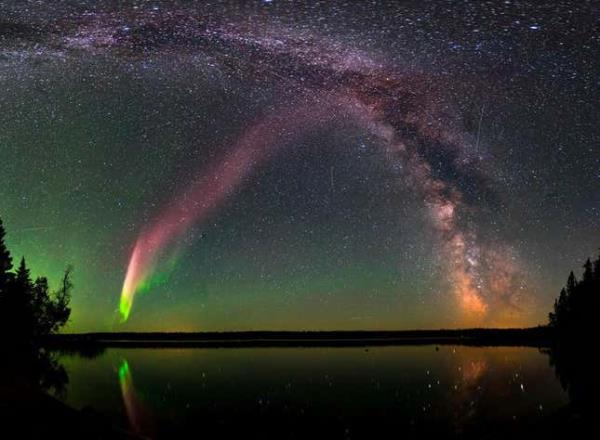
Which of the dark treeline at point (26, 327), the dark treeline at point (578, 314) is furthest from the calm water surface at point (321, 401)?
the dark treeline at point (578, 314)

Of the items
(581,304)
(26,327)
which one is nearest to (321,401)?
(26,327)

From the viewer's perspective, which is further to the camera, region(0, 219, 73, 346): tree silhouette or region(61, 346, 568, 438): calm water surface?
region(0, 219, 73, 346): tree silhouette

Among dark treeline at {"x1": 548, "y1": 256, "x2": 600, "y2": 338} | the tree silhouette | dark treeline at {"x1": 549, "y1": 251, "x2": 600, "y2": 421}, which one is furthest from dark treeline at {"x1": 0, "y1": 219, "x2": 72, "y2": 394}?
dark treeline at {"x1": 548, "y1": 256, "x2": 600, "y2": 338}

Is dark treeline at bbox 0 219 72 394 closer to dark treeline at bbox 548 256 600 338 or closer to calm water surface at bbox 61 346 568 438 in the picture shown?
calm water surface at bbox 61 346 568 438

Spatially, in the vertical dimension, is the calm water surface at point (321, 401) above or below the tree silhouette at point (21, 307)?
above

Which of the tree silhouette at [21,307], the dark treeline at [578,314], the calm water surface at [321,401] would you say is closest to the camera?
the calm water surface at [321,401]

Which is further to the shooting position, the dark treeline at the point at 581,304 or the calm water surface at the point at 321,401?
the dark treeline at the point at 581,304

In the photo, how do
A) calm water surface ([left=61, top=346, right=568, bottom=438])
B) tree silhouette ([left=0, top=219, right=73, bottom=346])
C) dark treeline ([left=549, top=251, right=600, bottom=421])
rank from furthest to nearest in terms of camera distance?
dark treeline ([left=549, top=251, right=600, bottom=421]), tree silhouette ([left=0, top=219, right=73, bottom=346]), calm water surface ([left=61, top=346, right=568, bottom=438])

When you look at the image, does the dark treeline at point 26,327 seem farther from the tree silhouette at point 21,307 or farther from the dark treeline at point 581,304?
the dark treeline at point 581,304

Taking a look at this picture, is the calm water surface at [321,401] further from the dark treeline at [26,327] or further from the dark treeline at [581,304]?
the dark treeline at [581,304]

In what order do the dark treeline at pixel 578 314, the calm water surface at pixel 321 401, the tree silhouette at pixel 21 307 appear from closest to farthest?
the calm water surface at pixel 321 401 → the tree silhouette at pixel 21 307 → the dark treeline at pixel 578 314

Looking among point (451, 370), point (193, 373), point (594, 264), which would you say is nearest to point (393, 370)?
point (451, 370)

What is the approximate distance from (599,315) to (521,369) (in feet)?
132

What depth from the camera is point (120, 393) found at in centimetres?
3266
